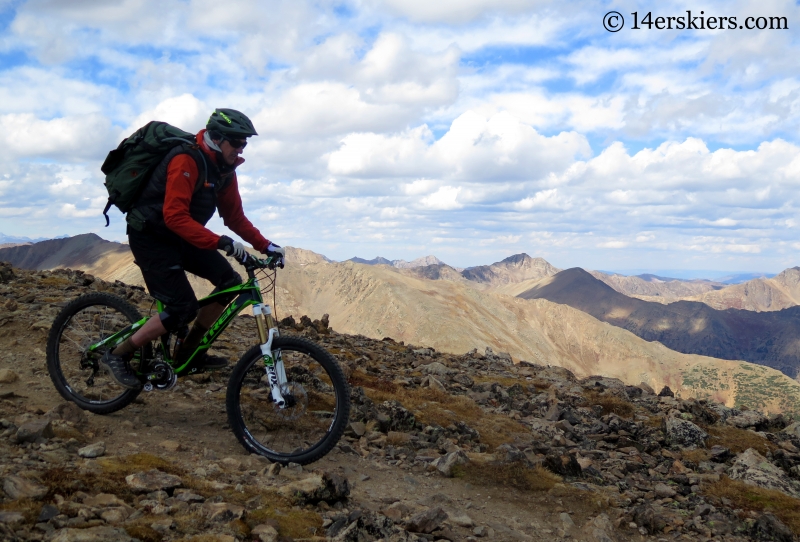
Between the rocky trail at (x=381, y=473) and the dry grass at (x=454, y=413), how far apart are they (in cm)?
6

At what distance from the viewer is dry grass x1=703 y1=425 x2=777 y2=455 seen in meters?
12.6

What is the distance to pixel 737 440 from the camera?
13.2 meters

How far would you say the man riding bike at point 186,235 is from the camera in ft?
21.7

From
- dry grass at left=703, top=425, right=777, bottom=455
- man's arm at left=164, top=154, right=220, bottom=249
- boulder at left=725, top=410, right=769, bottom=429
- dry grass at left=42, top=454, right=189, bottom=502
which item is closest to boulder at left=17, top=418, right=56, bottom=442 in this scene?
dry grass at left=42, top=454, right=189, bottom=502

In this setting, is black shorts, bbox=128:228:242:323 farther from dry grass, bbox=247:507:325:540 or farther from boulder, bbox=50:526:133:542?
boulder, bbox=50:526:133:542

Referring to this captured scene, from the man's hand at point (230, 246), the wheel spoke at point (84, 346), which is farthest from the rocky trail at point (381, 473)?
the man's hand at point (230, 246)

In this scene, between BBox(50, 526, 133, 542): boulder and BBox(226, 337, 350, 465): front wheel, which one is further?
BBox(226, 337, 350, 465): front wheel

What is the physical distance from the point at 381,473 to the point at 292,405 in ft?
5.09

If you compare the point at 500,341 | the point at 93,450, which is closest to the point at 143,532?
the point at 93,450

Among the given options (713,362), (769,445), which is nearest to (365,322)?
(713,362)

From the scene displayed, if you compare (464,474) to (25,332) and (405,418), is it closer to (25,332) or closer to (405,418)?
(405,418)

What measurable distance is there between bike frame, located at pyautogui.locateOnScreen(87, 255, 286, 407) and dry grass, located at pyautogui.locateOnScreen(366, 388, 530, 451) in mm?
4141

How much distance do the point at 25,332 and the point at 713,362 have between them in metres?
202

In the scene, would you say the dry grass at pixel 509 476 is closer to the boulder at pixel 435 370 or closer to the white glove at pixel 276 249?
the white glove at pixel 276 249
